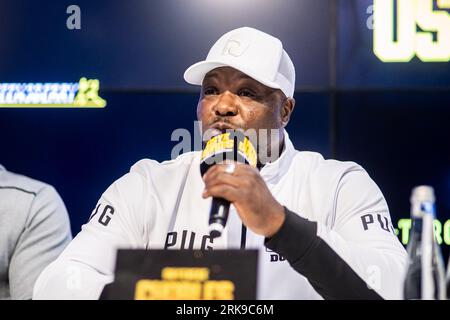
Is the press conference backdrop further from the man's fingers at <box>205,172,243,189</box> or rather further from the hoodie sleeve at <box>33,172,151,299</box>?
the man's fingers at <box>205,172,243,189</box>

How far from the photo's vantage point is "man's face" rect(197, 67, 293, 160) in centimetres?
186

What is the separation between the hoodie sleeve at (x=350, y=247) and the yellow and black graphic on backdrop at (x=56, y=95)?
3.06ft

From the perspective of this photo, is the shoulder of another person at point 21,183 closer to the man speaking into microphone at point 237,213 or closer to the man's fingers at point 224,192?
the man speaking into microphone at point 237,213

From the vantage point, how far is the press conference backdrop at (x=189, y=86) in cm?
248

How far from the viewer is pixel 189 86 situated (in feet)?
8.30

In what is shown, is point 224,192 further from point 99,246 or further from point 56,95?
point 56,95

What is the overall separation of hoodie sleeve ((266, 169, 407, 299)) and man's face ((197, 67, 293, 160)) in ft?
0.80

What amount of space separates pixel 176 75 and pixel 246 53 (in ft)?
2.13

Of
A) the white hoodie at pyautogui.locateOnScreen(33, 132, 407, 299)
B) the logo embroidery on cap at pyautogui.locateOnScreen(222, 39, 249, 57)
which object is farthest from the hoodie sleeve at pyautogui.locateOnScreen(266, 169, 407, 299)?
the logo embroidery on cap at pyautogui.locateOnScreen(222, 39, 249, 57)

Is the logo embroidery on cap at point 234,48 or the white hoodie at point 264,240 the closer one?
the white hoodie at point 264,240

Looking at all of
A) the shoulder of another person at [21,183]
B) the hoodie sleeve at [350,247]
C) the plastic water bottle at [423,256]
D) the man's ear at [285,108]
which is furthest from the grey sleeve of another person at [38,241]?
the plastic water bottle at [423,256]

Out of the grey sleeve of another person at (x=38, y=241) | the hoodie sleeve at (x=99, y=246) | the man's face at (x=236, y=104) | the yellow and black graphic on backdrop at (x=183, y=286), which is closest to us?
the yellow and black graphic on backdrop at (x=183, y=286)
